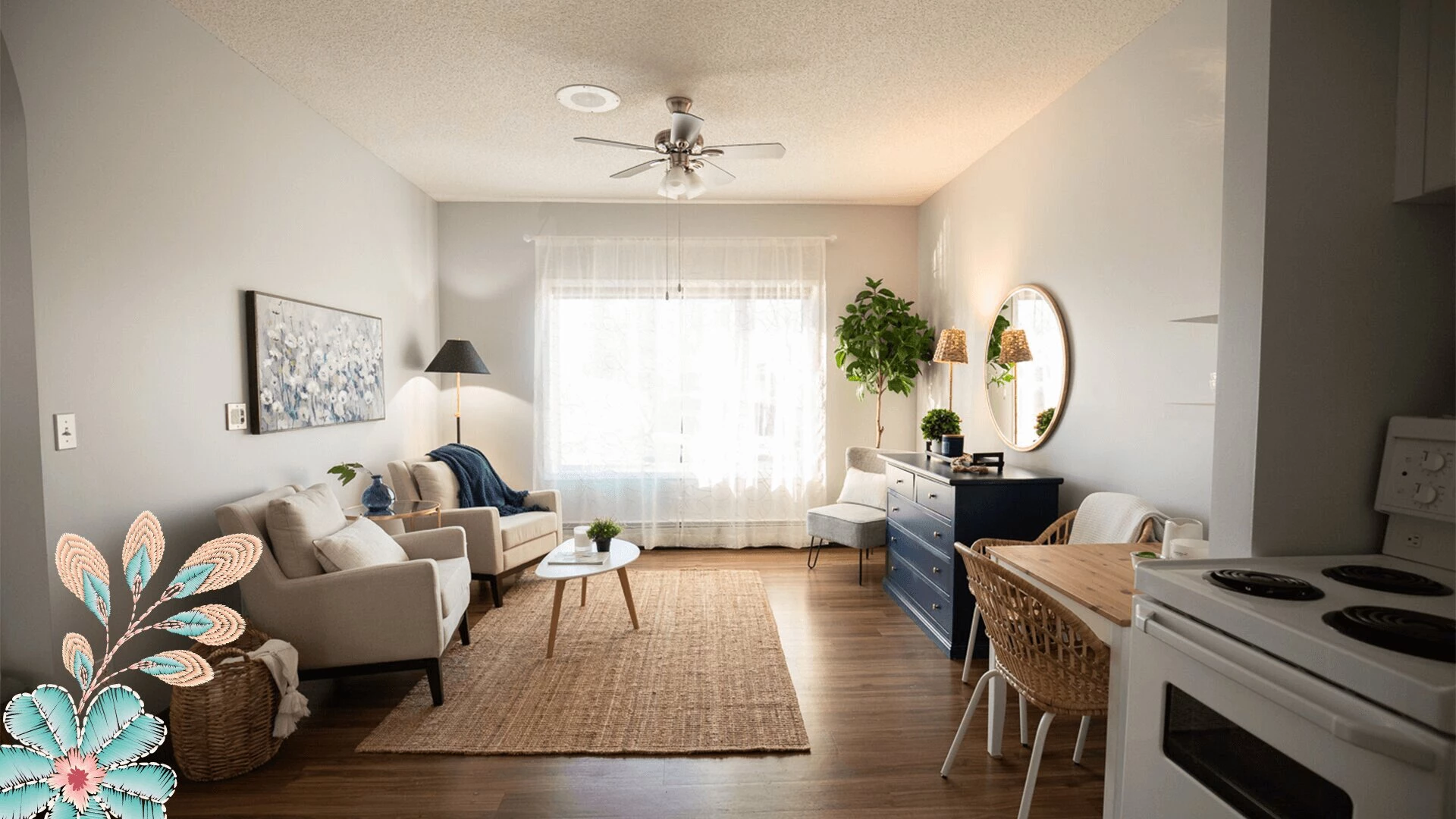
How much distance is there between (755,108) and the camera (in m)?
3.59

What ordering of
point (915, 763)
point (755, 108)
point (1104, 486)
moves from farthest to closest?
point (755, 108)
point (1104, 486)
point (915, 763)

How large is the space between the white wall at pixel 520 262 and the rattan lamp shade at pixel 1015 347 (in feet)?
6.03

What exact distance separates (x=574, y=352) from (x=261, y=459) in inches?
97.9

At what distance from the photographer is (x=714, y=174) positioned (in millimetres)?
4289

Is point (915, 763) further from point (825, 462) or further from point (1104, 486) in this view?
point (825, 462)

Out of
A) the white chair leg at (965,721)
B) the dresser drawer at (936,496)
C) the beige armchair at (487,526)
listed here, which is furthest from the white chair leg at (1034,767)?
the beige armchair at (487,526)

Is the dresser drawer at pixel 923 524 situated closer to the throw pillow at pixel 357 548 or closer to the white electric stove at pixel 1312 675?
the white electric stove at pixel 1312 675

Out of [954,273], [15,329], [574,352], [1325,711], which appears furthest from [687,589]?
[1325,711]

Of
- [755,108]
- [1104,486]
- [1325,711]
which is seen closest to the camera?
[1325,711]

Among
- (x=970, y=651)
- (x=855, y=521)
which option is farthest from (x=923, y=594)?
(x=855, y=521)

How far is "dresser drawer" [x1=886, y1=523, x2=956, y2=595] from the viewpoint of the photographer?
3361 mm

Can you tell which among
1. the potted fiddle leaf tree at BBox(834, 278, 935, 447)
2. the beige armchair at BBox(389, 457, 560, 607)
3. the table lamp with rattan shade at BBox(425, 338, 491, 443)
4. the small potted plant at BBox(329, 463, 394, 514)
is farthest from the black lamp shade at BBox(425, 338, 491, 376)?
the potted fiddle leaf tree at BBox(834, 278, 935, 447)

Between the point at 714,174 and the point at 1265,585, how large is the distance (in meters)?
3.63
